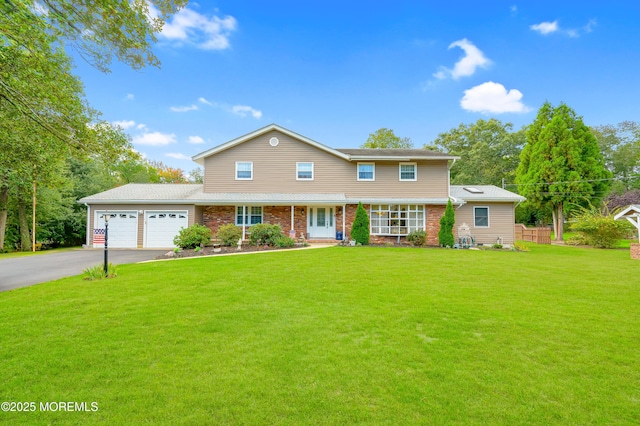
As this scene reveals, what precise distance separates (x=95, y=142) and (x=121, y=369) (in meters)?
5.05

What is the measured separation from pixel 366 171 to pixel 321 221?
4.20m

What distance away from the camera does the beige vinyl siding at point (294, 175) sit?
17.8 m

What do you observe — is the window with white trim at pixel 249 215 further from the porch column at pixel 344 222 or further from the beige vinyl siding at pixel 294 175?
the porch column at pixel 344 222

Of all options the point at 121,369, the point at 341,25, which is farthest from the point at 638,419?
the point at 341,25

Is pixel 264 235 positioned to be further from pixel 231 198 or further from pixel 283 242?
pixel 231 198

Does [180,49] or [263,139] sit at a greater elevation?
[180,49]

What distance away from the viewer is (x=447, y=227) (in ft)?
52.2

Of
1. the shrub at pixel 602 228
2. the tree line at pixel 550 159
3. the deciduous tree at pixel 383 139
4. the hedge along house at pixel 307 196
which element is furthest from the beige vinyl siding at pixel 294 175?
the deciduous tree at pixel 383 139

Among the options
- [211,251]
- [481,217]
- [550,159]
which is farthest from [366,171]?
[550,159]

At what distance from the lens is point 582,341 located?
3.91 m

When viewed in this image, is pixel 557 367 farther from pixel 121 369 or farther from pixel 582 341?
pixel 121 369

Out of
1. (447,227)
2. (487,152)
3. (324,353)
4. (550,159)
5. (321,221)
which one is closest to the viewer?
(324,353)

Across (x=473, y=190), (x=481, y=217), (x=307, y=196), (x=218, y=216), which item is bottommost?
(x=481, y=217)

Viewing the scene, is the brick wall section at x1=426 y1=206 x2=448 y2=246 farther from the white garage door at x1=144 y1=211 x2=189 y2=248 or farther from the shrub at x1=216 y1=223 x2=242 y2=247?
the white garage door at x1=144 y1=211 x2=189 y2=248
